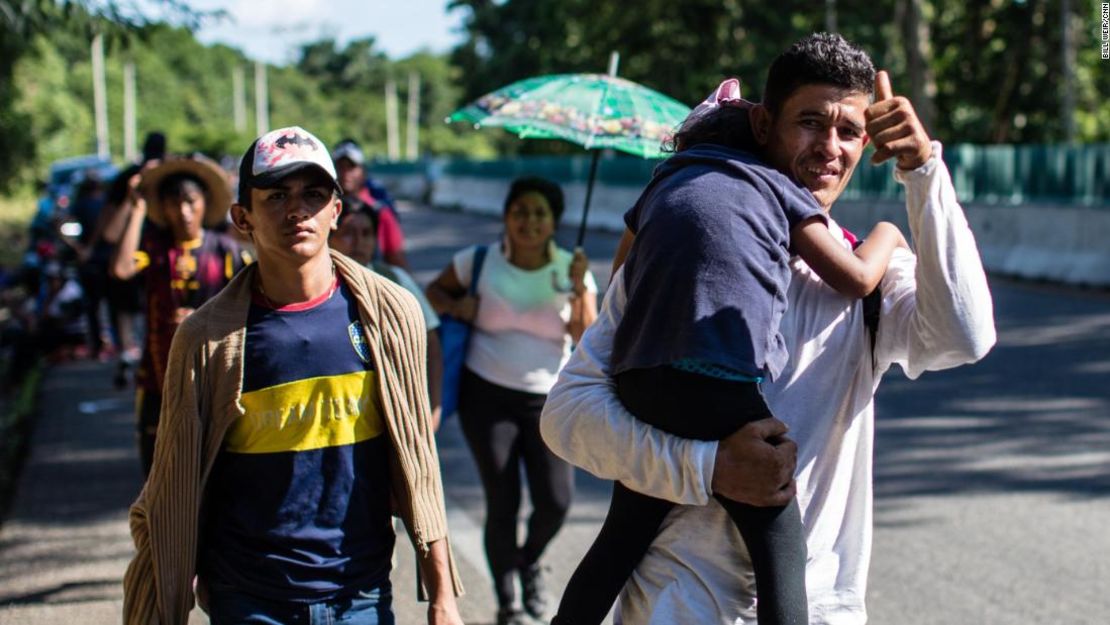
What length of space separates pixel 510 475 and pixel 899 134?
3521 millimetres

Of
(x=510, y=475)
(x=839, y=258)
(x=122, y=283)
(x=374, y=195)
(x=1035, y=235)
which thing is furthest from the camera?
(x=1035, y=235)

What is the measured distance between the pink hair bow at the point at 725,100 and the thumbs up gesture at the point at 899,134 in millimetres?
329

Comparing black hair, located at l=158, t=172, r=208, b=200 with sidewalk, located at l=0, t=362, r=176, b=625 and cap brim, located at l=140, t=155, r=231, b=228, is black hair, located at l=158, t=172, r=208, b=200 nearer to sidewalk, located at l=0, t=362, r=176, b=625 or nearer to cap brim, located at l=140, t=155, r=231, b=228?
cap brim, located at l=140, t=155, r=231, b=228

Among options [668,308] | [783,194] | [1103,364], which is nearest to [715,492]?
[668,308]

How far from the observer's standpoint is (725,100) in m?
2.76

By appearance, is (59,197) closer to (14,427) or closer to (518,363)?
(14,427)

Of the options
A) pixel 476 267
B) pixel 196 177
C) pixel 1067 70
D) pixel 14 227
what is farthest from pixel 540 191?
pixel 14 227

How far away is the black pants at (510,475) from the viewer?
5625mm

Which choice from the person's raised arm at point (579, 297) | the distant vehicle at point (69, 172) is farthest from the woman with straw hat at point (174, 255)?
the distant vehicle at point (69, 172)

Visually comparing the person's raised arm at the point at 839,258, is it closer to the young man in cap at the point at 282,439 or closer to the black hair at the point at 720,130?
the black hair at the point at 720,130

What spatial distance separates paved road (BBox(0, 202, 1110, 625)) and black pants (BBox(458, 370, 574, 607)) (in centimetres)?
31

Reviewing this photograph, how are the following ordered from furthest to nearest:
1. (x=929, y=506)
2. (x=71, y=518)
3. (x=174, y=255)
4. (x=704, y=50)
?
(x=704, y=50) → (x=71, y=518) → (x=929, y=506) → (x=174, y=255)

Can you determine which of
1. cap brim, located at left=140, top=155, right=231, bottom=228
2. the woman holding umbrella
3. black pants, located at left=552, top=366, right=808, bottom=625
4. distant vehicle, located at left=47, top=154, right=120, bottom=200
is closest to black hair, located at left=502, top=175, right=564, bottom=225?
the woman holding umbrella

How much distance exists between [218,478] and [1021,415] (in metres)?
7.27
